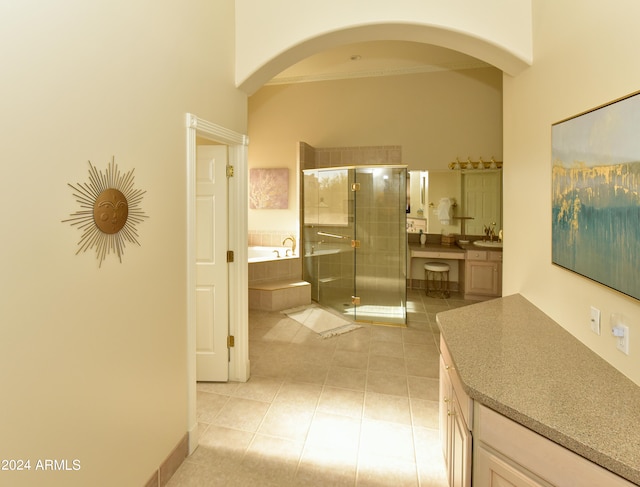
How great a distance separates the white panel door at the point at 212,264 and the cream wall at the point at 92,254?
2.33ft

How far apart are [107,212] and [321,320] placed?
348 centimetres

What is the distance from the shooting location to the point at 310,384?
297 centimetres

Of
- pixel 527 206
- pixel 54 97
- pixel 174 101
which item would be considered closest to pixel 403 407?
pixel 527 206

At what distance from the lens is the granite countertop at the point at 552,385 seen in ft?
3.24

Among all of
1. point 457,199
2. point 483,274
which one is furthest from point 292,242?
point 483,274

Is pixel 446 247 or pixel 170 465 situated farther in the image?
pixel 446 247

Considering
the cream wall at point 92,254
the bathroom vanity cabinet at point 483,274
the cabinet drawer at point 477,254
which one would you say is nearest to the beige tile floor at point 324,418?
the cream wall at point 92,254

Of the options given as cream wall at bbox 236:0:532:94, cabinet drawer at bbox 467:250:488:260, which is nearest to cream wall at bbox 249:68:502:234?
cabinet drawer at bbox 467:250:488:260

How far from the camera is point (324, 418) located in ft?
8.20

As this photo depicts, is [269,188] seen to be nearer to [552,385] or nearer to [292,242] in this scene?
[292,242]

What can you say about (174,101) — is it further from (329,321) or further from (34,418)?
(329,321)

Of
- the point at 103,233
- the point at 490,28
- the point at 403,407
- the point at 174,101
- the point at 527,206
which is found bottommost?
the point at 403,407

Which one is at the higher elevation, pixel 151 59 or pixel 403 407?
pixel 151 59

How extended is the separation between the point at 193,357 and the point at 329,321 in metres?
2.59
